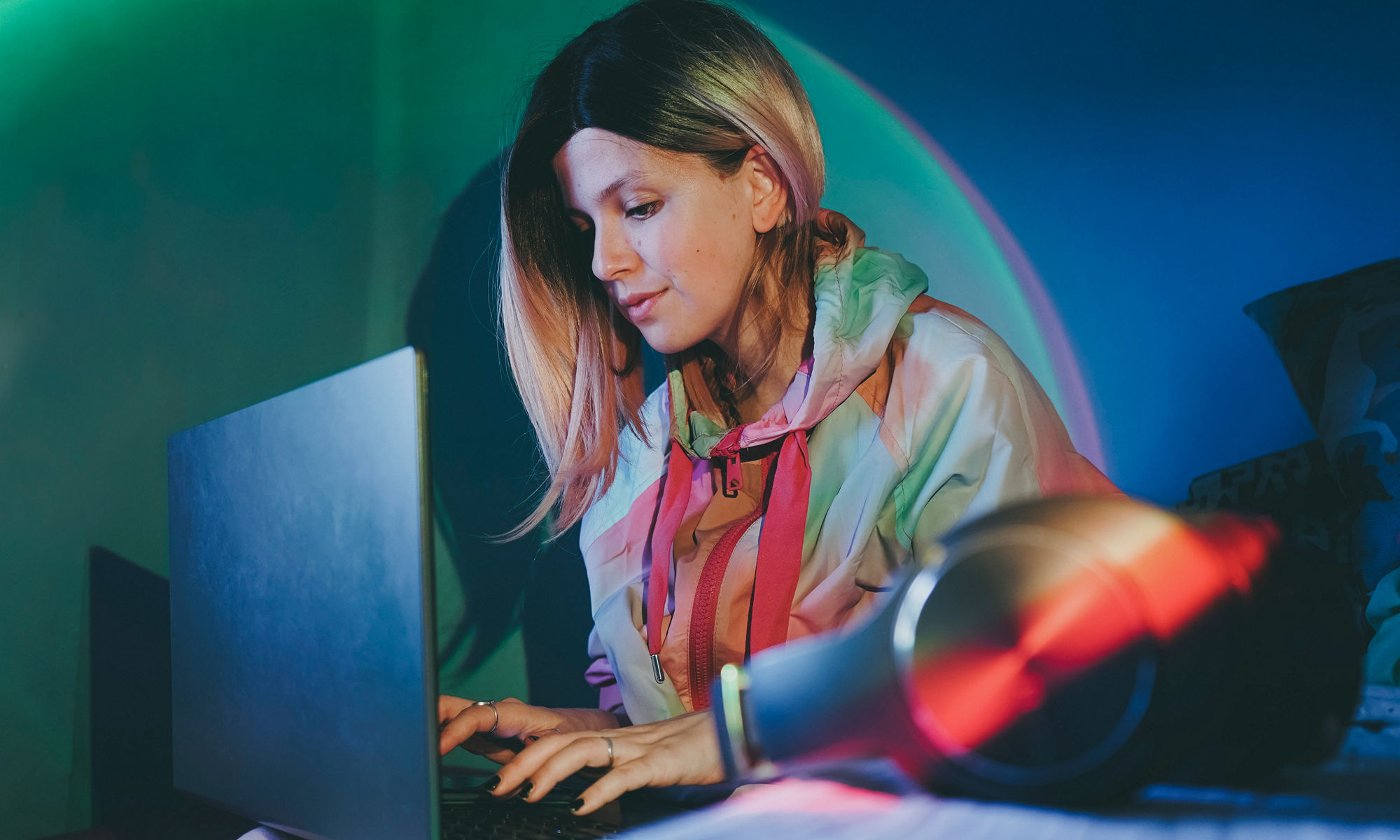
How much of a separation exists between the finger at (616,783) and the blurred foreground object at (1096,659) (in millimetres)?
213

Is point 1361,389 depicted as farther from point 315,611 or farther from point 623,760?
point 315,611

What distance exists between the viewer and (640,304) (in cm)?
106

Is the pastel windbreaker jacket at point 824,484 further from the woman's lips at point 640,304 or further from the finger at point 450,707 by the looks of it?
the finger at point 450,707

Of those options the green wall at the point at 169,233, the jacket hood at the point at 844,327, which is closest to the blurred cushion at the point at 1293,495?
the jacket hood at the point at 844,327

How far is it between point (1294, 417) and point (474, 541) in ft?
3.70

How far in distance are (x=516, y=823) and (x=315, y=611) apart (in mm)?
217

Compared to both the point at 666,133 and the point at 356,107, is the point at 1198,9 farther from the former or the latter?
the point at 356,107

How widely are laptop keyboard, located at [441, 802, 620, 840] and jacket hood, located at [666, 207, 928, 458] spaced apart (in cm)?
49

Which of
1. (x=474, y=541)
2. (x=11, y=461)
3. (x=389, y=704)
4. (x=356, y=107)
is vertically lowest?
(x=389, y=704)

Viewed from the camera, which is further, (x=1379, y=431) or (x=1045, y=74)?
(x=1045, y=74)

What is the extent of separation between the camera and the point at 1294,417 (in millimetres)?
856

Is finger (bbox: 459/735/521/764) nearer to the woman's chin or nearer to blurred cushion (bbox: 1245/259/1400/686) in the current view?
the woman's chin

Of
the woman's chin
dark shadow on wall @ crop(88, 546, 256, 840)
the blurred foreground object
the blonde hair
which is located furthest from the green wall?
the blurred foreground object

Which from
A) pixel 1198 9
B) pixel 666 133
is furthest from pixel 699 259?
pixel 1198 9
